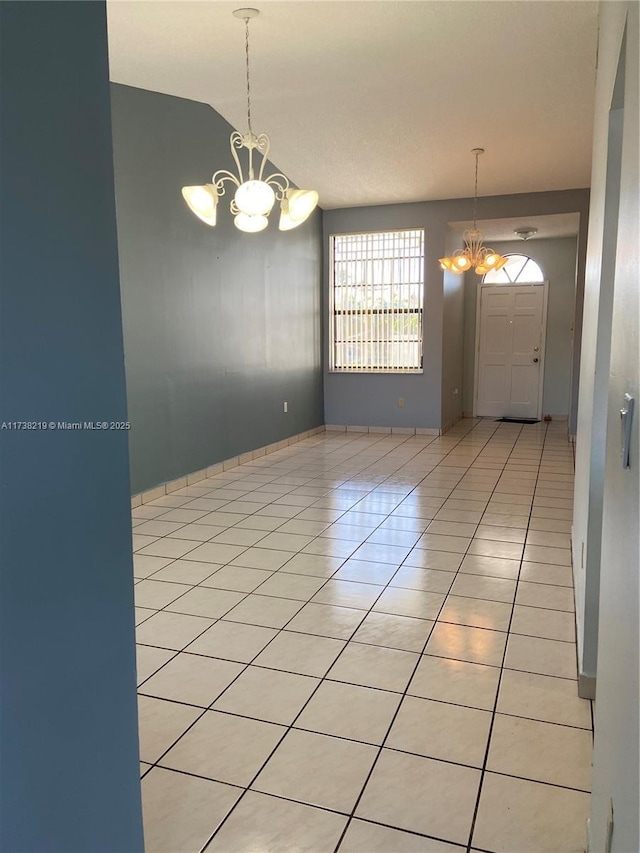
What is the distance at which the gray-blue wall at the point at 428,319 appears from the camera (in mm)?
7105

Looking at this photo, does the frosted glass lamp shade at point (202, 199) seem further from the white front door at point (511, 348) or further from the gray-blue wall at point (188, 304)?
the white front door at point (511, 348)

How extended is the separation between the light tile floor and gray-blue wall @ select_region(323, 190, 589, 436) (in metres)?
3.57

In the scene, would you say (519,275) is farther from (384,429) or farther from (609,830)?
(609,830)

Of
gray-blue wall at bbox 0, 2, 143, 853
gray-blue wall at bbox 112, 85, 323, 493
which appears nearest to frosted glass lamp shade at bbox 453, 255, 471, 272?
gray-blue wall at bbox 112, 85, 323, 493

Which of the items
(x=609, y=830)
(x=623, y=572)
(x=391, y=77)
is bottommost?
(x=609, y=830)

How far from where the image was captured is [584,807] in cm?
159

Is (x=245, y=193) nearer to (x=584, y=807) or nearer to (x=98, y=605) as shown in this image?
(x=98, y=605)

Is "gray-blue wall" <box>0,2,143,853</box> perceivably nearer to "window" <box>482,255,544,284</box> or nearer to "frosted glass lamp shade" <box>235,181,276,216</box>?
"frosted glass lamp shade" <box>235,181,276,216</box>

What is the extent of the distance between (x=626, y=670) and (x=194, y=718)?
1490mm

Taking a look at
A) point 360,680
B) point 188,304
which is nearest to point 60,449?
point 360,680

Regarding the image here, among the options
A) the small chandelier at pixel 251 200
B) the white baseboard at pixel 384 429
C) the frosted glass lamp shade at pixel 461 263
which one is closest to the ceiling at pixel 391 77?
the small chandelier at pixel 251 200

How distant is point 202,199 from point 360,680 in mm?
3061

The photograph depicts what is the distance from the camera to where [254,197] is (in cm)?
375

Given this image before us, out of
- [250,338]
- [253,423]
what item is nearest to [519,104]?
[250,338]
